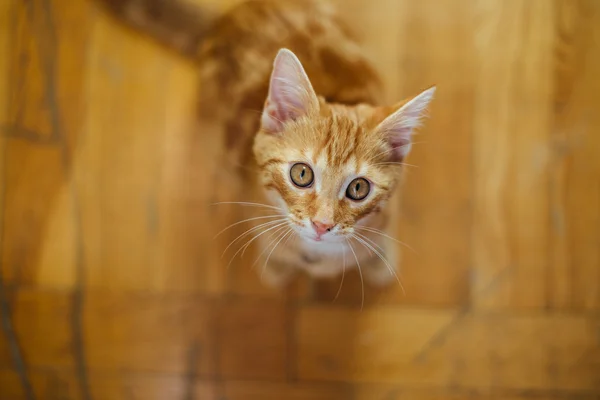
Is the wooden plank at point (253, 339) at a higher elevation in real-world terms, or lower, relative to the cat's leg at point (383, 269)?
lower

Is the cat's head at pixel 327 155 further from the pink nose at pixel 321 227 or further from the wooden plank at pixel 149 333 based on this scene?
the wooden plank at pixel 149 333

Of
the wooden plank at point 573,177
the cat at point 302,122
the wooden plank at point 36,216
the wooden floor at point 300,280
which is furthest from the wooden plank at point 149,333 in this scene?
the wooden plank at point 573,177

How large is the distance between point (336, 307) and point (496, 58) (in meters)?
0.79

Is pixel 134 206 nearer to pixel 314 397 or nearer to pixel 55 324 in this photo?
pixel 55 324

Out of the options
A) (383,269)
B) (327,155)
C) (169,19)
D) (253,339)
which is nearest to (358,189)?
(327,155)

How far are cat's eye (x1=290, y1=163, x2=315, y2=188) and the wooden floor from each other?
414 mm

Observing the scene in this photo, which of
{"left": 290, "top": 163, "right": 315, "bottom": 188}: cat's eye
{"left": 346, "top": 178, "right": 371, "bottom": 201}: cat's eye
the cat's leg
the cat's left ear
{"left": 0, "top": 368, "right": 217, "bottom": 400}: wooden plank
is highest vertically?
the cat's left ear

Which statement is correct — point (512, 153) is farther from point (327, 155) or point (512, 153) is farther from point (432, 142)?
point (327, 155)

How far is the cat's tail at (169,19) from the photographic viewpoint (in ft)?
4.09

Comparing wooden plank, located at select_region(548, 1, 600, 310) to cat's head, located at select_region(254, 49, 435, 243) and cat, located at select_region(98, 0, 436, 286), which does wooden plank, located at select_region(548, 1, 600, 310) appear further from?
cat's head, located at select_region(254, 49, 435, 243)

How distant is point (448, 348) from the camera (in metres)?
1.33

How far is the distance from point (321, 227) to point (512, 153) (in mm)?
694

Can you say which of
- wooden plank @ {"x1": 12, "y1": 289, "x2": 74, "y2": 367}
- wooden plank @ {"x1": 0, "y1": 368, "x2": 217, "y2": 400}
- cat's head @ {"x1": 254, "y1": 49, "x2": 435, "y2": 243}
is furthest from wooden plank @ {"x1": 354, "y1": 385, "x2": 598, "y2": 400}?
wooden plank @ {"x1": 12, "y1": 289, "x2": 74, "y2": 367}

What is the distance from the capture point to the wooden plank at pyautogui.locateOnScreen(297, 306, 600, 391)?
1.32 metres
